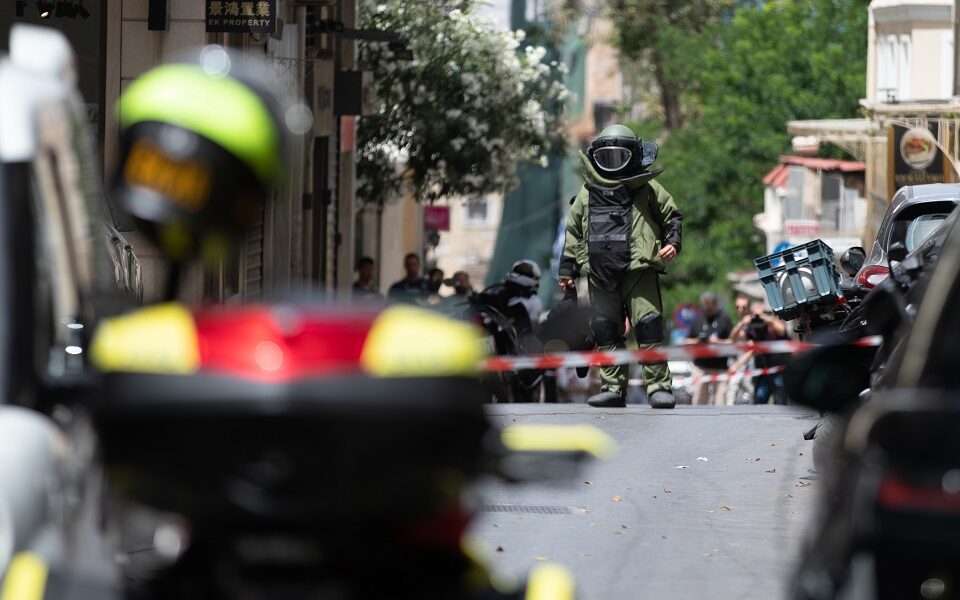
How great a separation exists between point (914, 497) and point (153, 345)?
1413 millimetres

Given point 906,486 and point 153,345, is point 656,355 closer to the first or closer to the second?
point 906,486

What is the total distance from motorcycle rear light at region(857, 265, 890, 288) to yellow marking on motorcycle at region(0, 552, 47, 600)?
8264mm

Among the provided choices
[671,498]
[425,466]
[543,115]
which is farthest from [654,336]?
A: [543,115]

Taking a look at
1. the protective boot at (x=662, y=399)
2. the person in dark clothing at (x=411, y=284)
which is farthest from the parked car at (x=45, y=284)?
the person in dark clothing at (x=411, y=284)

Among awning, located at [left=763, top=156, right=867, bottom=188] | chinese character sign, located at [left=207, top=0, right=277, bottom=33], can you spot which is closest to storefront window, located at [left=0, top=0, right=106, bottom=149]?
chinese character sign, located at [left=207, top=0, right=277, bottom=33]

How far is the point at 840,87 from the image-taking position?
59156 mm

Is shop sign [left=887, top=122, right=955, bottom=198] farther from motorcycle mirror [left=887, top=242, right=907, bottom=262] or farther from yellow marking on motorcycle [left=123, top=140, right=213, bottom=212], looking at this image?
yellow marking on motorcycle [left=123, top=140, right=213, bottom=212]

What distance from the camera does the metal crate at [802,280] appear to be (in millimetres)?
12344

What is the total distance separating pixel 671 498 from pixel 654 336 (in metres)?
4.30

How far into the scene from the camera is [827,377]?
14.7 ft

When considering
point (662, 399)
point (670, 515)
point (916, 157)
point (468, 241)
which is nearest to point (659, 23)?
point (916, 157)

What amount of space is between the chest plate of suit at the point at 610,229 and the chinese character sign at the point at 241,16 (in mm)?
6464

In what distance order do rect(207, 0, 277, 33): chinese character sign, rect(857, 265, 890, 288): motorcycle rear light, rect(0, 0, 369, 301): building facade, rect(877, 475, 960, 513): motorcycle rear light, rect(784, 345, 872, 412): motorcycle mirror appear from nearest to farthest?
rect(877, 475, 960, 513): motorcycle rear light, rect(784, 345, 872, 412): motorcycle mirror, rect(857, 265, 890, 288): motorcycle rear light, rect(0, 0, 369, 301): building facade, rect(207, 0, 277, 33): chinese character sign

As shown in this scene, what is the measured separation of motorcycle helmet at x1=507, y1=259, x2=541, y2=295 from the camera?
1861cm
